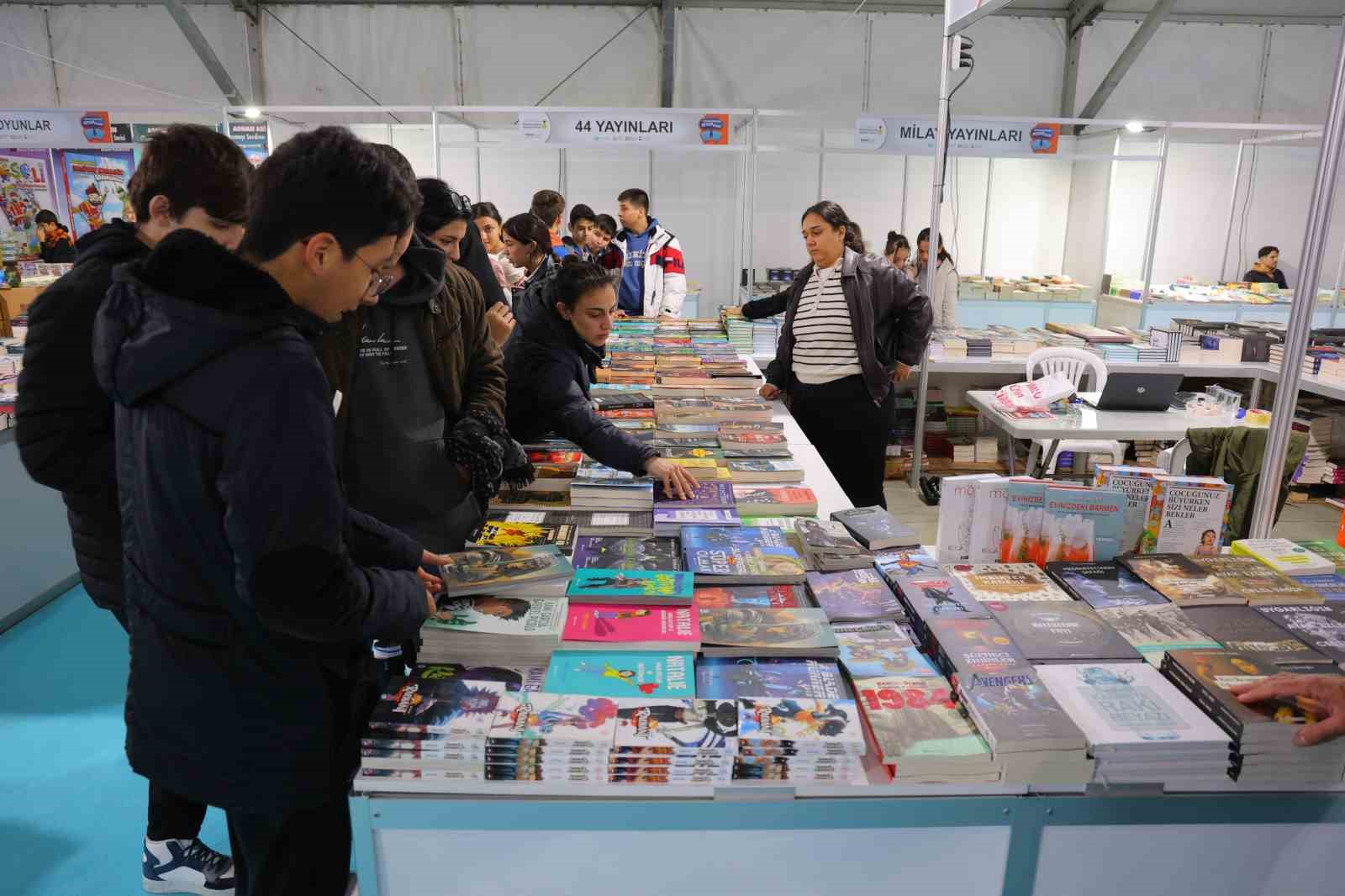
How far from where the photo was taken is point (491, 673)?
147 centimetres

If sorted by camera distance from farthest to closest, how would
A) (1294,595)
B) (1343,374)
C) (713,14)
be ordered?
(713,14) → (1343,374) → (1294,595)

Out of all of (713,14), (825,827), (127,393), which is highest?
(713,14)

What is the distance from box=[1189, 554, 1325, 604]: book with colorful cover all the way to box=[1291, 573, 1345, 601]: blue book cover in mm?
28

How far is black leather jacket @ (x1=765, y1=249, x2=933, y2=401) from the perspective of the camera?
366 centimetres

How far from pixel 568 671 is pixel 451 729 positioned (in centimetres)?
23

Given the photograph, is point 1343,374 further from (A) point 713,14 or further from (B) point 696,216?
(A) point 713,14

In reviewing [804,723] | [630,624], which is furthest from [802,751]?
[630,624]

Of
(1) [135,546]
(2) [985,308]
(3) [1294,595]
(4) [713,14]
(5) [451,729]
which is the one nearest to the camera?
(1) [135,546]

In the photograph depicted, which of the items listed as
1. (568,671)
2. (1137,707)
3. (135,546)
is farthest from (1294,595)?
(135,546)

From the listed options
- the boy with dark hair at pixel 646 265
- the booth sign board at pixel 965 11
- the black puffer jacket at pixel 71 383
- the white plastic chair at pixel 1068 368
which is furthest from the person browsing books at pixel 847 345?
the black puffer jacket at pixel 71 383

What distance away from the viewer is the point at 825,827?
52.1 inches

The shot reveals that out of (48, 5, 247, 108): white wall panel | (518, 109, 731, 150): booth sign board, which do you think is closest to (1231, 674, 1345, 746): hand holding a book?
(518, 109, 731, 150): booth sign board

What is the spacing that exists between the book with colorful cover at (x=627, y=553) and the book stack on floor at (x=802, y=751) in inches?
23.0

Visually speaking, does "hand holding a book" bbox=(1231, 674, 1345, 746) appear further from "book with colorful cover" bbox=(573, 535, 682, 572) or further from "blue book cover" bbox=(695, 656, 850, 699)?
"book with colorful cover" bbox=(573, 535, 682, 572)
